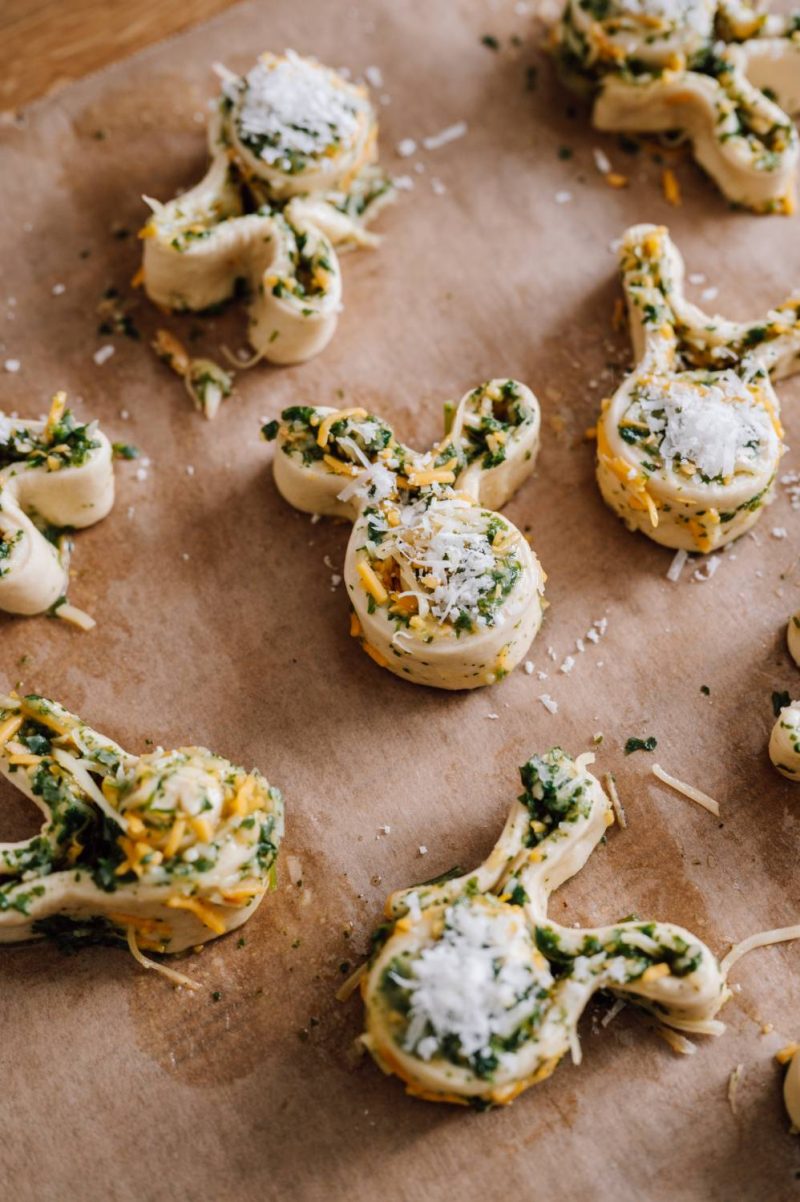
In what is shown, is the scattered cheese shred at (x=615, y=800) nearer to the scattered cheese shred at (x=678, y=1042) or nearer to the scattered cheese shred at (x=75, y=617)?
the scattered cheese shred at (x=678, y=1042)

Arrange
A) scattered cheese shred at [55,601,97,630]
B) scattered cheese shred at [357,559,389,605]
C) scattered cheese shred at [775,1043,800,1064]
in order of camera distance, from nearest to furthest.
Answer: scattered cheese shred at [775,1043,800,1064]
scattered cheese shred at [357,559,389,605]
scattered cheese shred at [55,601,97,630]

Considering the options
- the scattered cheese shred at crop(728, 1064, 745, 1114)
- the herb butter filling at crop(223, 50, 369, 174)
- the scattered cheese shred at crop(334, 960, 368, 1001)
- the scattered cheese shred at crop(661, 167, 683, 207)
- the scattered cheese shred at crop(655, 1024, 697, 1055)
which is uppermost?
the herb butter filling at crop(223, 50, 369, 174)

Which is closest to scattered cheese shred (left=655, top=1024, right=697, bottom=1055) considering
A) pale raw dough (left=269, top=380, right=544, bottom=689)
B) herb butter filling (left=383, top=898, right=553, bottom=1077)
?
herb butter filling (left=383, top=898, right=553, bottom=1077)

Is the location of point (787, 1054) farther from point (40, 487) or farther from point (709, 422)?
point (40, 487)

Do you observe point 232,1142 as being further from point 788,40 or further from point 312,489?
point 788,40

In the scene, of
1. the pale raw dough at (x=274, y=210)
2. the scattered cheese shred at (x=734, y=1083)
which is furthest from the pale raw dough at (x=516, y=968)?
the pale raw dough at (x=274, y=210)

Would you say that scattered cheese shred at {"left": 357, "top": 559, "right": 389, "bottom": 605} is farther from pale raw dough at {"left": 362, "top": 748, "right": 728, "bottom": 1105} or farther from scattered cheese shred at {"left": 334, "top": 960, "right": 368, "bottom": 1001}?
scattered cheese shred at {"left": 334, "top": 960, "right": 368, "bottom": 1001}
